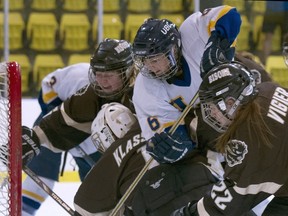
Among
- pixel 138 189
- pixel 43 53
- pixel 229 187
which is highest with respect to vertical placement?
pixel 229 187

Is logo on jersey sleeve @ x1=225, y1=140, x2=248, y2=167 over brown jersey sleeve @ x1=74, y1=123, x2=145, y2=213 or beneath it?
over

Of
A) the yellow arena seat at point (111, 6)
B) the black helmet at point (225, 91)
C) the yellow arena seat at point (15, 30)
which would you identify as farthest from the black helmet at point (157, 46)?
the yellow arena seat at point (15, 30)

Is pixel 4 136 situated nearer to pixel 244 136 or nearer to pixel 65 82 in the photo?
pixel 244 136

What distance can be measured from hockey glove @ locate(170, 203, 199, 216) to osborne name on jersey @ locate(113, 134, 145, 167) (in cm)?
44

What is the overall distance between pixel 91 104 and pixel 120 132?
0.32m

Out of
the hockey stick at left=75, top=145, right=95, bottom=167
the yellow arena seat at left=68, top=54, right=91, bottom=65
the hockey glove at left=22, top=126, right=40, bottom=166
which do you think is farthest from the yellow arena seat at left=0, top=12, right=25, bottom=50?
the hockey glove at left=22, top=126, right=40, bottom=166

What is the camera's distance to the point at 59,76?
449 centimetres

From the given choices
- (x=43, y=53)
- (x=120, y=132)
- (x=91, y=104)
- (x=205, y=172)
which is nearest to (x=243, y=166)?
(x=205, y=172)

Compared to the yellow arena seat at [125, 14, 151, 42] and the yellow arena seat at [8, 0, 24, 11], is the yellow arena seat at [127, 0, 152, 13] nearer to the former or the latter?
the yellow arena seat at [125, 14, 151, 42]

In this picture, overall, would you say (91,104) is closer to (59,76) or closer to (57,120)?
(57,120)

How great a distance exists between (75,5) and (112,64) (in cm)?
390

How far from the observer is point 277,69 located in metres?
6.77

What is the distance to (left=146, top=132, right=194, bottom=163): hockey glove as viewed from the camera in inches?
127

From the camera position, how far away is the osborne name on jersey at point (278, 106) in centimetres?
280
